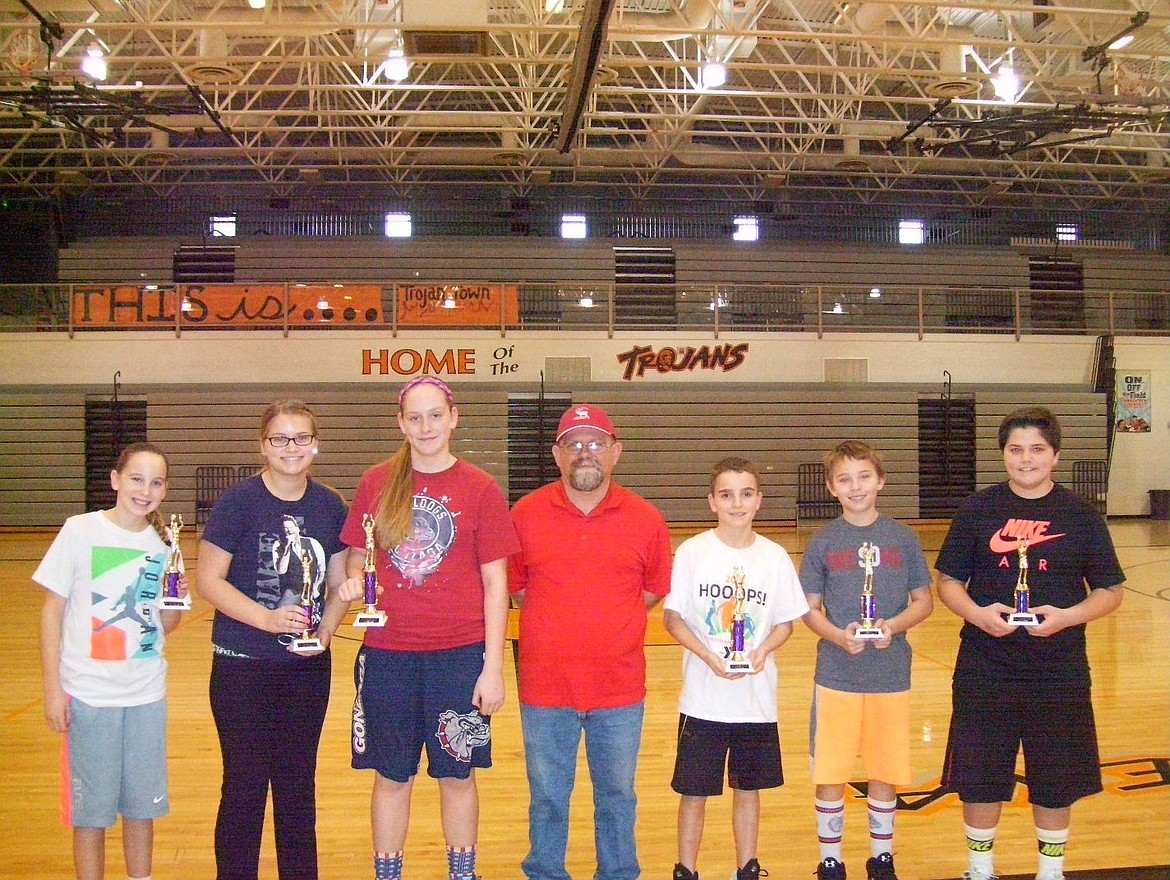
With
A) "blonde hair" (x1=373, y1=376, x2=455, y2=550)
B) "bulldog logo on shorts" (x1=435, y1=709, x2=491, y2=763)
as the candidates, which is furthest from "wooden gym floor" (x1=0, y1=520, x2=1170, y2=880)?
"blonde hair" (x1=373, y1=376, x2=455, y2=550)

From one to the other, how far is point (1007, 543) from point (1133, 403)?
17.7 meters

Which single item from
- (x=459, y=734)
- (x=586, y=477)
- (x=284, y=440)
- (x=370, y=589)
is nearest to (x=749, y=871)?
(x=459, y=734)

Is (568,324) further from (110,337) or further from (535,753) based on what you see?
(535,753)

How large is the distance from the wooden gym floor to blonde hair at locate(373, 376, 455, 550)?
4.99 ft

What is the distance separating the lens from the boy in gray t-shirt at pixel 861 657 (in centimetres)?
→ 331

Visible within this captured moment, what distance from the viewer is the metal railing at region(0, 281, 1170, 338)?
1688cm

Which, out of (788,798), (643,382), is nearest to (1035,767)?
(788,798)

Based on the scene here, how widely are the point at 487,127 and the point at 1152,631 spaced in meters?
12.7

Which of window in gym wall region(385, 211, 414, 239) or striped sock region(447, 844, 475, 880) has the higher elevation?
window in gym wall region(385, 211, 414, 239)

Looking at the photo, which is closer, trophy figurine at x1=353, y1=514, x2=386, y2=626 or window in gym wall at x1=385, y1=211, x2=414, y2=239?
trophy figurine at x1=353, y1=514, x2=386, y2=626

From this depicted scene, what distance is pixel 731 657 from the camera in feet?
10.2

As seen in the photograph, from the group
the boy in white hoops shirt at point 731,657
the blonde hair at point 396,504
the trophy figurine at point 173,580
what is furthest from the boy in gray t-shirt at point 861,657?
the trophy figurine at point 173,580

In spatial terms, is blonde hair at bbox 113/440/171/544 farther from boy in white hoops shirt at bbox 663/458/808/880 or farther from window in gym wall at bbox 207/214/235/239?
window in gym wall at bbox 207/214/235/239

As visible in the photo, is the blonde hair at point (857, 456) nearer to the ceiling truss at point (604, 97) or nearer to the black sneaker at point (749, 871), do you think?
the black sneaker at point (749, 871)
